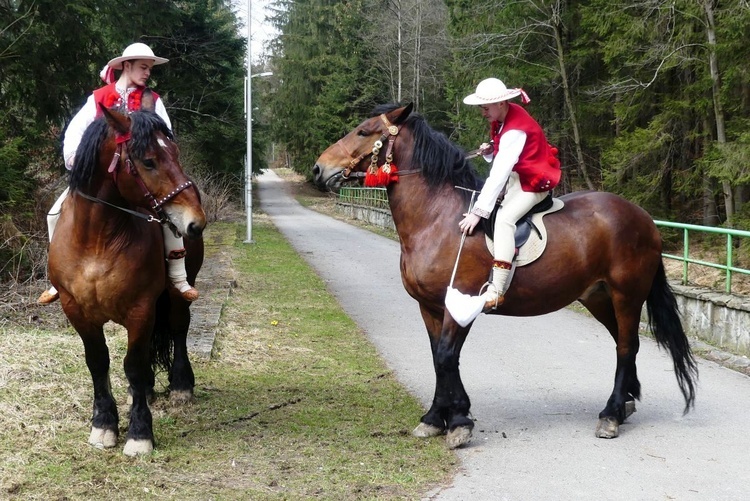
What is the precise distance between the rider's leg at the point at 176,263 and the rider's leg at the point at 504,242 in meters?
2.05

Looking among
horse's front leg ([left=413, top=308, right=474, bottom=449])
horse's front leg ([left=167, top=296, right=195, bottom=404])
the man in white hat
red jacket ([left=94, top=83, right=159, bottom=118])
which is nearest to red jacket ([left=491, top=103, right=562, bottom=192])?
the man in white hat

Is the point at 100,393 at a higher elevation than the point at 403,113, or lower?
lower

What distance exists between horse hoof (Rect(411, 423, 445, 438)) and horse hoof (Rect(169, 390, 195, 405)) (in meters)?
1.92

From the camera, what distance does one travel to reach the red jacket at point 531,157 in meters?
5.01

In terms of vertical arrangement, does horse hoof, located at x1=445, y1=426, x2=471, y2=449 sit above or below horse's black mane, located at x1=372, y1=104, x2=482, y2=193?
below

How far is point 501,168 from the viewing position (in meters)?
4.90

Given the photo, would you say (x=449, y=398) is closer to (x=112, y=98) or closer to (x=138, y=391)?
(x=138, y=391)

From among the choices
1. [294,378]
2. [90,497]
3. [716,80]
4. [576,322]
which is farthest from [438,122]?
[90,497]

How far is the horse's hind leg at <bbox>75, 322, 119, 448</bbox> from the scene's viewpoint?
4.79m

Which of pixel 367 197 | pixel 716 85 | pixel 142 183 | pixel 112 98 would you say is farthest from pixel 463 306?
pixel 367 197

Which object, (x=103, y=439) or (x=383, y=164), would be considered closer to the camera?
(x=103, y=439)

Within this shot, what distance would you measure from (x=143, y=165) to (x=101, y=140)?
1.19 ft

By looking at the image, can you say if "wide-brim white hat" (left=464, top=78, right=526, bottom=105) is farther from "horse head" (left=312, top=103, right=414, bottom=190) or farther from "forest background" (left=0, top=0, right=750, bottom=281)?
"forest background" (left=0, top=0, right=750, bottom=281)

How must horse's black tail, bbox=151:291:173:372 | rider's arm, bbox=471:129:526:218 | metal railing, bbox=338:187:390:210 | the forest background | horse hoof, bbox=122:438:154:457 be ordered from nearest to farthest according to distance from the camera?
horse hoof, bbox=122:438:154:457 → rider's arm, bbox=471:129:526:218 → horse's black tail, bbox=151:291:173:372 → the forest background → metal railing, bbox=338:187:390:210
